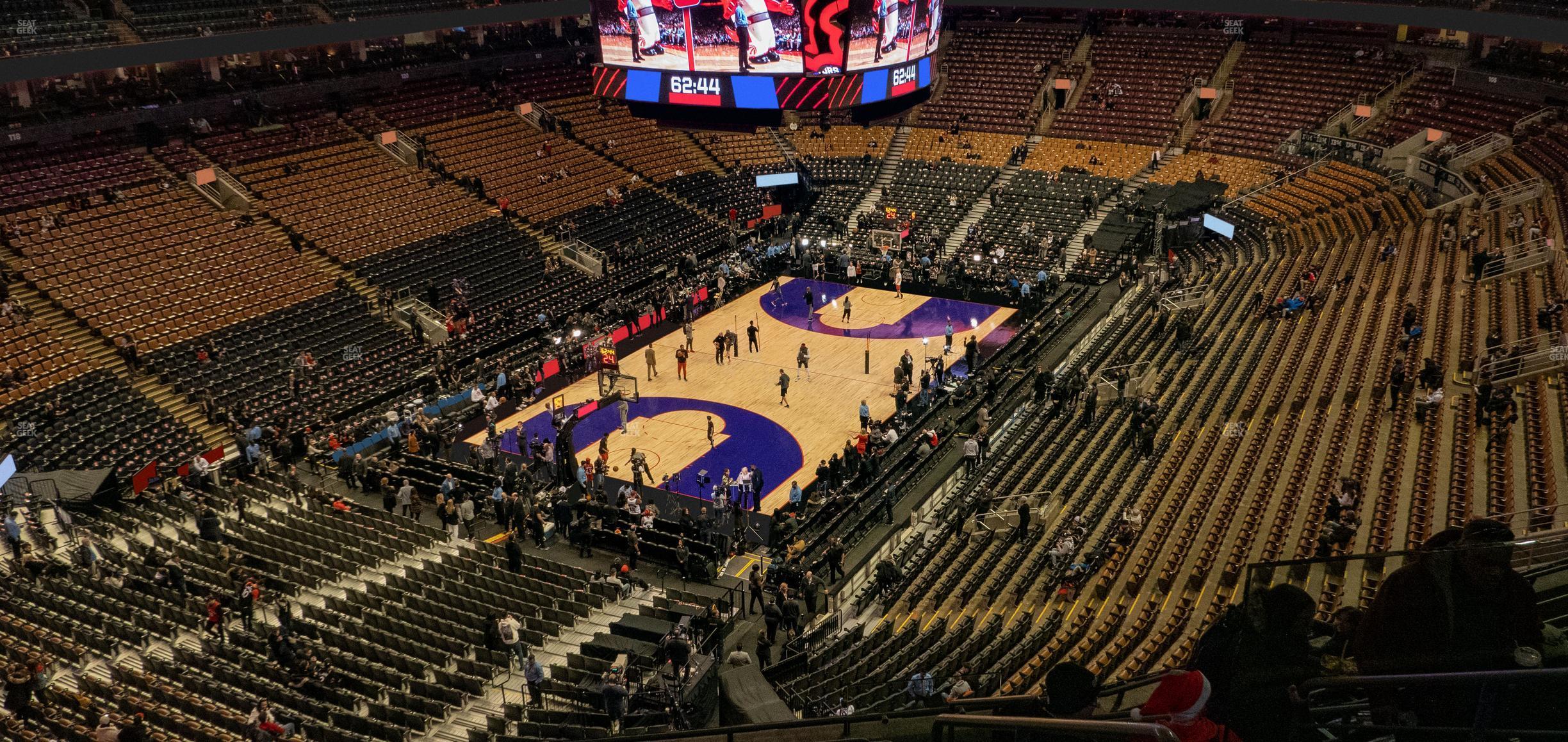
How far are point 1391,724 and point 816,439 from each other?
21.9 m

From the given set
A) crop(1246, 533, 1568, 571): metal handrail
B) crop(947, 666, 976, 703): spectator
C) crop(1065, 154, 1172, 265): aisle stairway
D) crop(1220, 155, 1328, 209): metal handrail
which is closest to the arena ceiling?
crop(1220, 155, 1328, 209): metal handrail

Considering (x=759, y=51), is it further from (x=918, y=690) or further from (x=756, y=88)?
(x=918, y=690)

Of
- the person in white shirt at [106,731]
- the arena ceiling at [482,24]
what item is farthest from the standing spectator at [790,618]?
the arena ceiling at [482,24]

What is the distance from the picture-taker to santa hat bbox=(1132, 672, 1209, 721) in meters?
5.72

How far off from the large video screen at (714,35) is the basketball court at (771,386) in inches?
345

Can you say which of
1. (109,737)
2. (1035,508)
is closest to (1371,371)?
(1035,508)

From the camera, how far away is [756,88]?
2427 cm

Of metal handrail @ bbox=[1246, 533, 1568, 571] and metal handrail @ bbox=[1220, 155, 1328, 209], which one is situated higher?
metal handrail @ bbox=[1246, 533, 1568, 571]

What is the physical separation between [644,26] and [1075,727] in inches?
860

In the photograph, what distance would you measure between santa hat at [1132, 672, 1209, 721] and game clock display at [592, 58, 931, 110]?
19721mm

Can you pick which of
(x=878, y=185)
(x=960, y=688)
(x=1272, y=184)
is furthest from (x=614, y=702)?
(x=878, y=185)

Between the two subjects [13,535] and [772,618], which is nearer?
[772,618]

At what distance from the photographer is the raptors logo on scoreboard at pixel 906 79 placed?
25562mm

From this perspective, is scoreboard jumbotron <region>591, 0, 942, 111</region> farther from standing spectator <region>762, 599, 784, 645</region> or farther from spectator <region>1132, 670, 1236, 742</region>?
spectator <region>1132, 670, 1236, 742</region>
